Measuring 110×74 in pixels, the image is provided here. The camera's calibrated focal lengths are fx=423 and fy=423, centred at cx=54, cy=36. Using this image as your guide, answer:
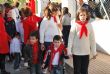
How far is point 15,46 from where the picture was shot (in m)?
11.7

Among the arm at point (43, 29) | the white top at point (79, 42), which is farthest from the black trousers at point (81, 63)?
the arm at point (43, 29)

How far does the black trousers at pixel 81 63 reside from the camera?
8477 millimetres

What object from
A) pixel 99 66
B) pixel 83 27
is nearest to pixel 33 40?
pixel 83 27

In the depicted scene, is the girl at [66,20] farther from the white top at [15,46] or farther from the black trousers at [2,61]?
the black trousers at [2,61]

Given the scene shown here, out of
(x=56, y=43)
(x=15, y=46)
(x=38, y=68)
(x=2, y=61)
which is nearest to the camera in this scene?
(x=56, y=43)

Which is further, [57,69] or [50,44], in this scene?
[50,44]

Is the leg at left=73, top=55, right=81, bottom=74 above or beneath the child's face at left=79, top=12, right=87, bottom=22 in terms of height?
beneath

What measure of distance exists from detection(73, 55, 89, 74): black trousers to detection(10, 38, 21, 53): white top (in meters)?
3.43

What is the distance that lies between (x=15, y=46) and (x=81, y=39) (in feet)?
12.2

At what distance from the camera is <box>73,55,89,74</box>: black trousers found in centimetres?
848

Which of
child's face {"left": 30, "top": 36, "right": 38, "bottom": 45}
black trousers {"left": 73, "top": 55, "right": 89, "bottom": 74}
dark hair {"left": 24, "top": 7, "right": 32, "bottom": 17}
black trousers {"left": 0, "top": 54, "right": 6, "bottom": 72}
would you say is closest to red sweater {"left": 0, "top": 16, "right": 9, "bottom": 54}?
black trousers {"left": 0, "top": 54, "right": 6, "bottom": 72}

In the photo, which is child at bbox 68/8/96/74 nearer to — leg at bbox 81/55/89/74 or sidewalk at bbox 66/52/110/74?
leg at bbox 81/55/89/74

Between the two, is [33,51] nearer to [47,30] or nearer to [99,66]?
[47,30]

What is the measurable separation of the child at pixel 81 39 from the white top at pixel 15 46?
3.51 metres
